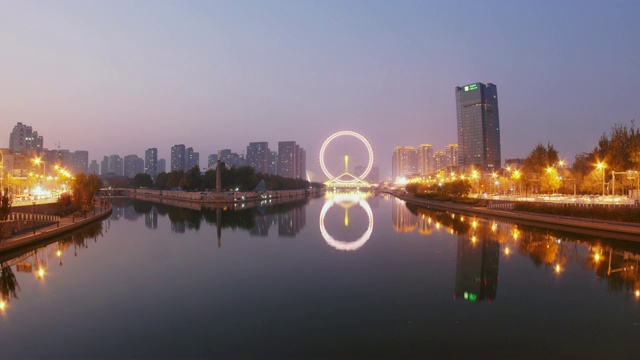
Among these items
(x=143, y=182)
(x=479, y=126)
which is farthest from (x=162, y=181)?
(x=479, y=126)

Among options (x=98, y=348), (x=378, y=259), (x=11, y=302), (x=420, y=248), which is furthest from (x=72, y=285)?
(x=420, y=248)

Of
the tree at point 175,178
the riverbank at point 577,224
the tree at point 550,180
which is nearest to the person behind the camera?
the riverbank at point 577,224

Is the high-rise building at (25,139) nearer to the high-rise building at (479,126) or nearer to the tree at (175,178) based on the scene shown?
the tree at (175,178)

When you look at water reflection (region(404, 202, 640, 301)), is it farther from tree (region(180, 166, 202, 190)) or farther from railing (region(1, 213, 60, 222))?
tree (region(180, 166, 202, 190))

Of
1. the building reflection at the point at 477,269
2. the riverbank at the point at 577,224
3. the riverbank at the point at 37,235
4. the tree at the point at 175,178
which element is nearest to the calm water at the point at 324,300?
the building reflection at the point at 477,269

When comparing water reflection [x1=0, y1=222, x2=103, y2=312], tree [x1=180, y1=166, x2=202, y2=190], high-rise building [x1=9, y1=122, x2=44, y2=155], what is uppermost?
high-rise building [x1=9, y1=122, x2=44, y2=155]

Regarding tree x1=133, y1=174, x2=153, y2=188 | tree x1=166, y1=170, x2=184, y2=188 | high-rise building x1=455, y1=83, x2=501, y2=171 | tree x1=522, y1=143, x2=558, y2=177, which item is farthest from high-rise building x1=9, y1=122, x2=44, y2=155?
high-rise building x1=455, y1=83, x2=501, y2=171

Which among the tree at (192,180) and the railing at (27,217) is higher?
the tree at (192,180)
